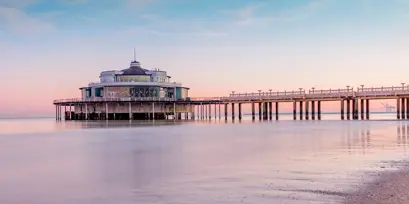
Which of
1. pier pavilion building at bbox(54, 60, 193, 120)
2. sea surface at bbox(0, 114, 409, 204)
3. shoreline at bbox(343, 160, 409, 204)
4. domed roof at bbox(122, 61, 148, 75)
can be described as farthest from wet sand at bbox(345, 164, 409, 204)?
domed roof at bbox(122, 61, 148, 75)

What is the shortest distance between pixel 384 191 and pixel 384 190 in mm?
117

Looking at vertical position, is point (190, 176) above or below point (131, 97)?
below

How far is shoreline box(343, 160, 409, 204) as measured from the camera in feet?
25.6

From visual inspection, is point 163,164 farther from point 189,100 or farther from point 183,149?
point 189,100

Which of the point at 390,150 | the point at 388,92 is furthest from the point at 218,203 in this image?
the point at 388,92

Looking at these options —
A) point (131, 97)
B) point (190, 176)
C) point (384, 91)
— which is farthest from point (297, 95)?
point (190, 176)

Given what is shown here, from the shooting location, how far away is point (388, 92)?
2079 inches

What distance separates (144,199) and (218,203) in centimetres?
146

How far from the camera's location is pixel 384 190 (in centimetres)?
870

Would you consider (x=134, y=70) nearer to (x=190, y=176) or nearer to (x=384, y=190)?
(x=190, y=176)

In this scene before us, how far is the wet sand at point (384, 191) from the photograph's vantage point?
306 inches

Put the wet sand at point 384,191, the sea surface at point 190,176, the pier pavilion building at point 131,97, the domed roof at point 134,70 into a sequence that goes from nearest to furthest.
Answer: the wet sand at point 384,191 → the sea surface at point 190,176 → the pier pavilion building at point 131,97 → the domed roof at point 134,70

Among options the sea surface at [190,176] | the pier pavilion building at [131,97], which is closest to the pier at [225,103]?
the pier pavilion building at [131,97]

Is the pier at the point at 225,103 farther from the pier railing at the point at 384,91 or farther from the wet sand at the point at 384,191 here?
the wet sand at the point at 384,191
